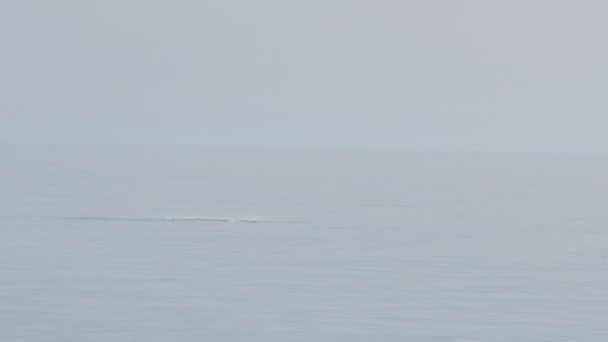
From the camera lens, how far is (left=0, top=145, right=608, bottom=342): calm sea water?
766 inches

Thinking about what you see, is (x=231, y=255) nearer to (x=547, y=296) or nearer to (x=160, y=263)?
(x=160, y=263)

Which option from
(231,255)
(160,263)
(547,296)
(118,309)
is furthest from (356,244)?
(118,309)

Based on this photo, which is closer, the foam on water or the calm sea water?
the calm sea water

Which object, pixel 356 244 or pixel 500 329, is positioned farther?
pixel 356 244

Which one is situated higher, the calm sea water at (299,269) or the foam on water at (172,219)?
the foam on water at (172,219)

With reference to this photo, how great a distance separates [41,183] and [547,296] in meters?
33.7

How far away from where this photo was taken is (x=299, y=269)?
25594 mm

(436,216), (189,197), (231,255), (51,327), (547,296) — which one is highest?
(189,197)

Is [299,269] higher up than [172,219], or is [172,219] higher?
[172,219]

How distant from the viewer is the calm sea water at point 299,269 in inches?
766

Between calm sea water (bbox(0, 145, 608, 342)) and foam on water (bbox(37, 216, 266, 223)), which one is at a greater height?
foam on water (bbox(37, 216, 266, 223))

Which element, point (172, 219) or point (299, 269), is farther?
point (172, 219)

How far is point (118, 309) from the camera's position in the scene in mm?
20453

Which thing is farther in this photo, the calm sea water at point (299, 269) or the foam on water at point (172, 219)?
the foam on water at point (172, 219)
